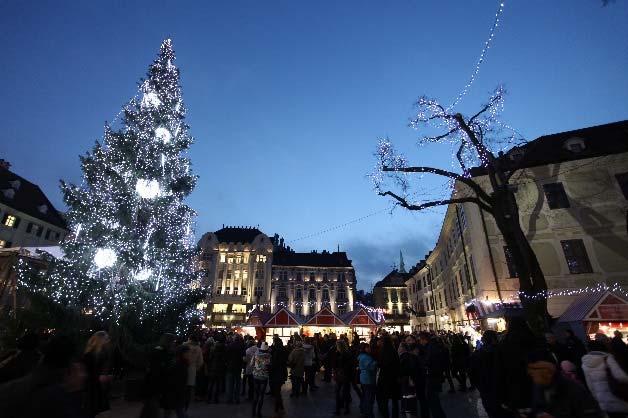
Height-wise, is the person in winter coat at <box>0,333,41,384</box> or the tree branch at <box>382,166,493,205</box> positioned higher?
the tree branch at <box>382,166,493,205</box>

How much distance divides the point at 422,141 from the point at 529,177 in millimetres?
8709

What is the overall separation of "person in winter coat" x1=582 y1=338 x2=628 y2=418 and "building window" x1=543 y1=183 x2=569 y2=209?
18293 millimetres

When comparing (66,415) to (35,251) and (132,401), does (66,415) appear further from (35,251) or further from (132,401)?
(35,251)

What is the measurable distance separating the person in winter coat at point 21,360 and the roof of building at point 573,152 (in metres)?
21.8

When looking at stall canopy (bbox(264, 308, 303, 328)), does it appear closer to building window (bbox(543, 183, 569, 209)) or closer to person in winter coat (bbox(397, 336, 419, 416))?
person in winter coat (bbox(397, 336, 419, 416))

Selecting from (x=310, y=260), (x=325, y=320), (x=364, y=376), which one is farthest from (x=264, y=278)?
(x=364, y=376)

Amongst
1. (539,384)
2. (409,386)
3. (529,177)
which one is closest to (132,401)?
(409,386)

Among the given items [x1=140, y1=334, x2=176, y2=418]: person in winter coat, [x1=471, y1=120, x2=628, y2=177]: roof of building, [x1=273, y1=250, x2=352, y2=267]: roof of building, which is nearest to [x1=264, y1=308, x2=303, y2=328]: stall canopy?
[x1=471, y1=120, x2=628, y2=177]: roof of building

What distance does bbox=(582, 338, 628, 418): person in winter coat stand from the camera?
4828 mm

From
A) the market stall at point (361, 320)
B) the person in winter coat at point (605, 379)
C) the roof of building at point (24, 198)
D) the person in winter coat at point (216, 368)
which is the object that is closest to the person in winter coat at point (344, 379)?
the person in winter coat at point (216, 368)

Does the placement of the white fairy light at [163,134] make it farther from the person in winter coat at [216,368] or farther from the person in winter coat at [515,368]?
the person in winter coat at [515,368]

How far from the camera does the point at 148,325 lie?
12688mm

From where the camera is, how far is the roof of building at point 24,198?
37.1m

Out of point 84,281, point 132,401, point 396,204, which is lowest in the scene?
point 132,401
